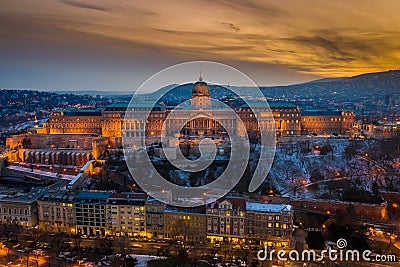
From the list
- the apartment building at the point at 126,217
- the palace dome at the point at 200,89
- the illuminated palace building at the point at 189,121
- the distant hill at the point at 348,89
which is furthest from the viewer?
the distant hill at the point at 348,89

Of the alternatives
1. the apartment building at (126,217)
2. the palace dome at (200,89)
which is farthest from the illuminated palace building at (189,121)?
the apartment building at (126,217)

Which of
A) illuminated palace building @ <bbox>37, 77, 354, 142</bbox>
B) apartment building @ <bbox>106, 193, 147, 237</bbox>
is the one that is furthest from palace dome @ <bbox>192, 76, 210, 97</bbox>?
apartment building @ <bbox>106, 193, 147, 237</bbox>

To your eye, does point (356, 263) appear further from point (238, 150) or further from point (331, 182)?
point (238, 150)

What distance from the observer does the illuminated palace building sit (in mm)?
49781

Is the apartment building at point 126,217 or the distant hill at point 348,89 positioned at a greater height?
the distant hill at point 348,89

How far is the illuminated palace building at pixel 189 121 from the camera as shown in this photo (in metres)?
49.8

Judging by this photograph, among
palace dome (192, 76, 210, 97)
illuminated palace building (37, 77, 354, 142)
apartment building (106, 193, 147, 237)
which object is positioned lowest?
apartment building (106, 193, 147, 237)

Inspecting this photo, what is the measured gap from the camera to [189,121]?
5138cm

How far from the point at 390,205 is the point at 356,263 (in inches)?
449

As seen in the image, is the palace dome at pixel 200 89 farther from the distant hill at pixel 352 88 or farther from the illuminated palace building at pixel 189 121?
the distant hill at pixel 352 88

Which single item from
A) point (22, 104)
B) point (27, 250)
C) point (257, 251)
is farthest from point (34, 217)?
point (22, 104)

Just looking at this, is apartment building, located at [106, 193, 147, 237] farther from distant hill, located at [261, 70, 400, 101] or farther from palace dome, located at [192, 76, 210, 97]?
distant hill, located at [261, 70, 400, 101]

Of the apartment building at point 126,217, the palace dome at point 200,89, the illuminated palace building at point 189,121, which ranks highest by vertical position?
the palace dome at point 200,89

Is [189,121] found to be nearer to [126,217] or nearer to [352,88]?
[126,217]
